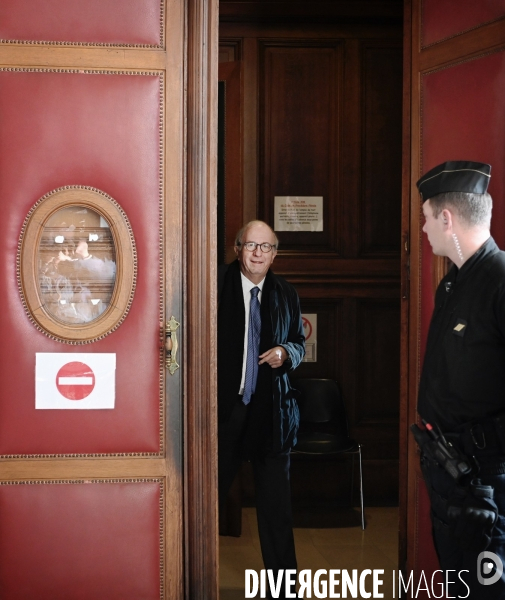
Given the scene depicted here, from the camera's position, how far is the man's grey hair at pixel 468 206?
7.84ft

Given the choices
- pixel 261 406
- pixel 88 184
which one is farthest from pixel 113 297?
pixel 261 406

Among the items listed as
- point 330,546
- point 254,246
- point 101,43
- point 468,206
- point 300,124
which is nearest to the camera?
point 468,206

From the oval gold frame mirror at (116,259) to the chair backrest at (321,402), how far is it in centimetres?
211

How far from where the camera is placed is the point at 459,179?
2.41 metres

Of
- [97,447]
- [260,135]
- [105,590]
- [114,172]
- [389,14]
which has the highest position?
[389,14]

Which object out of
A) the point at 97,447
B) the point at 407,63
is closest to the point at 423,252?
the point at 407,63

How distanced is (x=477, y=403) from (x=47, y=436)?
1.61 meters

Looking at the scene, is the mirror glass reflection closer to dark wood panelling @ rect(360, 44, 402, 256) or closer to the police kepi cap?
the police kepi cap

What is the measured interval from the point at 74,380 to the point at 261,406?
0.92 metres

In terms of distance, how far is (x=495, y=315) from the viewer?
7.34ft

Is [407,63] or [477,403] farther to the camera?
[407,63]

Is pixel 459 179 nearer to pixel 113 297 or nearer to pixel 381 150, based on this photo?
pixel 113 297

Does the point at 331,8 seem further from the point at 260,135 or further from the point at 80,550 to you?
the point at 80,550

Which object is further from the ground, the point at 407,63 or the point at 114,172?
the point at 407,63
